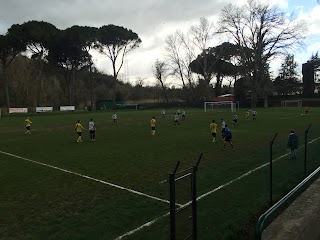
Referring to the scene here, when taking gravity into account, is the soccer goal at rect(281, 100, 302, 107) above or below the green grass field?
above

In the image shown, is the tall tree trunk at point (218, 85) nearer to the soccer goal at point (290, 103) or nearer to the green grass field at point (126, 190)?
the soccer goal at point (290, 103)

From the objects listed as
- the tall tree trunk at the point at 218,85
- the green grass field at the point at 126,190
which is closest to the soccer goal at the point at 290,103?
the tall tree trunk at the point at 218,85

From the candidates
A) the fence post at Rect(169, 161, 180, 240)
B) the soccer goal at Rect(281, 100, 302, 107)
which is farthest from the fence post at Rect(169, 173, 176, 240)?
the soccer goal at Rect(281, 100, 302, 107)

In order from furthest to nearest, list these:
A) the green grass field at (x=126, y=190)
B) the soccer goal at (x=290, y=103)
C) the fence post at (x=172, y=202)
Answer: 1. the soccer goal at (x=290, y=103)
2. the green grass field at (x=126, y=190)
3. the fence post at (x=172, y=202)

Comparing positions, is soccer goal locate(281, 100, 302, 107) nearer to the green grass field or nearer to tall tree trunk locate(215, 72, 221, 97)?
tall tree trunk locate(215, 72, 221, 97)

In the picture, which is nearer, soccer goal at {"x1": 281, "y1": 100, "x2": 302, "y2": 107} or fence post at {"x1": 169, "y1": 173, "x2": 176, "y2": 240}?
fence post at {"x1": 169, "y1": 173, "x2": 176, "y2": 240}

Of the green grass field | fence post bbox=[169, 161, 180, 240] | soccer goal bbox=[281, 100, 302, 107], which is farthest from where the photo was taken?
soccer goal bbox=[281, 100, 302, 107]

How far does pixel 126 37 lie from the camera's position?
262 ft

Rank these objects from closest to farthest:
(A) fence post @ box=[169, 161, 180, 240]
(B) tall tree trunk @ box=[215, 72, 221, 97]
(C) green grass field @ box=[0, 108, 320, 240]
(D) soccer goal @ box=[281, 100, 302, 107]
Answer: (A) fence post @ box=[169, 161, 180, 240]
(C) green grass field @ box=[0, 108, 320, 240]
(D) soccer goal @ box=[281, 100, 302, 107]
(B) tall tree trunk @ box=[215, 72, 221, 97]

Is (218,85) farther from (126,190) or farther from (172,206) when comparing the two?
(172,206)

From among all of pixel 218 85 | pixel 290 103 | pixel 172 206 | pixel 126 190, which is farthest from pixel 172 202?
pixel 218 85

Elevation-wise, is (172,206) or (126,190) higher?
(172,206)

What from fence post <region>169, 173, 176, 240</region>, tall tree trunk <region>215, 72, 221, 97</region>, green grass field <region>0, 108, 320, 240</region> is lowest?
green grass field <region>0, 108, 320, 240</region>

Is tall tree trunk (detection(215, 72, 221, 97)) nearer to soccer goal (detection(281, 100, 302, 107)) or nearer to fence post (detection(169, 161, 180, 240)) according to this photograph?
soccer goal (detection(281, 100, 302, 107))
